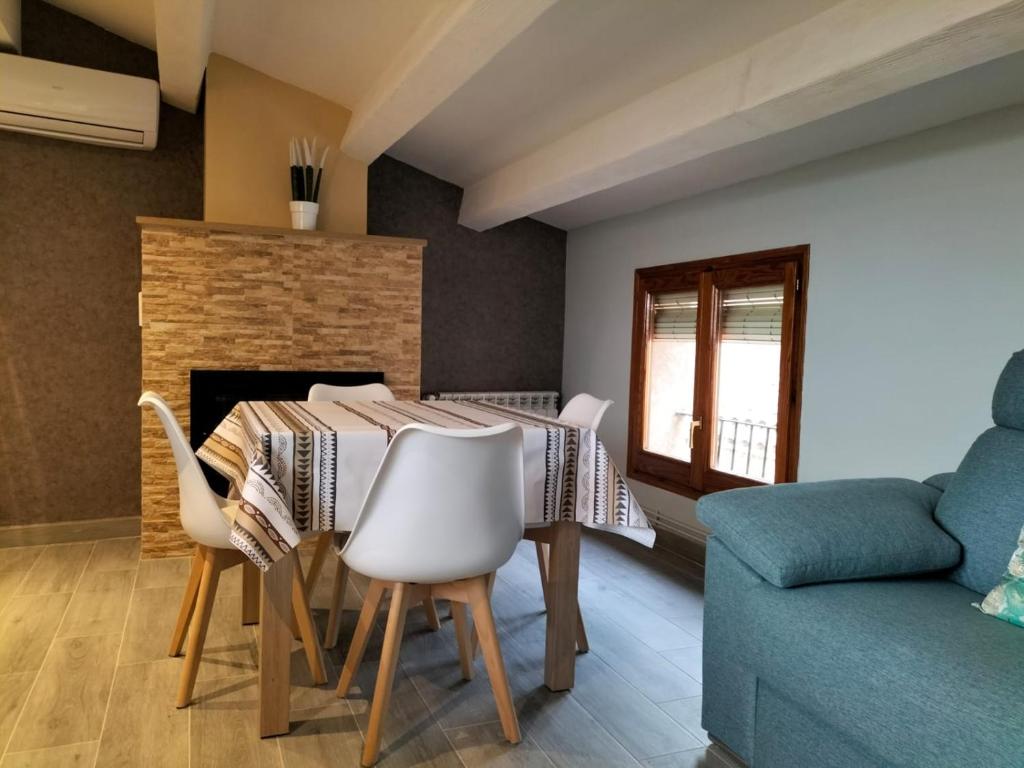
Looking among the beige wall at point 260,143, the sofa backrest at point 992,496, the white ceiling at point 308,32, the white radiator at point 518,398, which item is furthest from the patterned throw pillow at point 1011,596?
the beige wall at point 260,143

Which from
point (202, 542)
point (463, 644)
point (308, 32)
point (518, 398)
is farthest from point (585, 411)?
point (518, 398)

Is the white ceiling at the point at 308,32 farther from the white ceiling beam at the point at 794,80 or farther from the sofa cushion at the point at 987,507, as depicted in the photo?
the sofa cushion at the point at 987,507

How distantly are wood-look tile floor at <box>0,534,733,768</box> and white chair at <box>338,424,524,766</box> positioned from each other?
0.17 metres

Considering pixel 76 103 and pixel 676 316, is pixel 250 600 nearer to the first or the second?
pixel 76 103

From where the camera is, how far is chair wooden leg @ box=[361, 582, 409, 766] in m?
1.92

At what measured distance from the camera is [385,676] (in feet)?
6.46

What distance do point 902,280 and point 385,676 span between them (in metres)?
2.46

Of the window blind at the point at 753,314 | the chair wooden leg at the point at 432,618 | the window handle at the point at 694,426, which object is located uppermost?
the window blind at the point at 753,314

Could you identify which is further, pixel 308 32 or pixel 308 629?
pixel 308 32

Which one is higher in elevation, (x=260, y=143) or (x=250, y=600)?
(x=260, y=143)

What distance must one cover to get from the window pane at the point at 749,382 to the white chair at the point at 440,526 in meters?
1.99

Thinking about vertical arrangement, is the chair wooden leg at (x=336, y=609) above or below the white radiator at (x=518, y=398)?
below

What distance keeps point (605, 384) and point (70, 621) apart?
332 centimetres

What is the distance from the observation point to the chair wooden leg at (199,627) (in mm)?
2199
